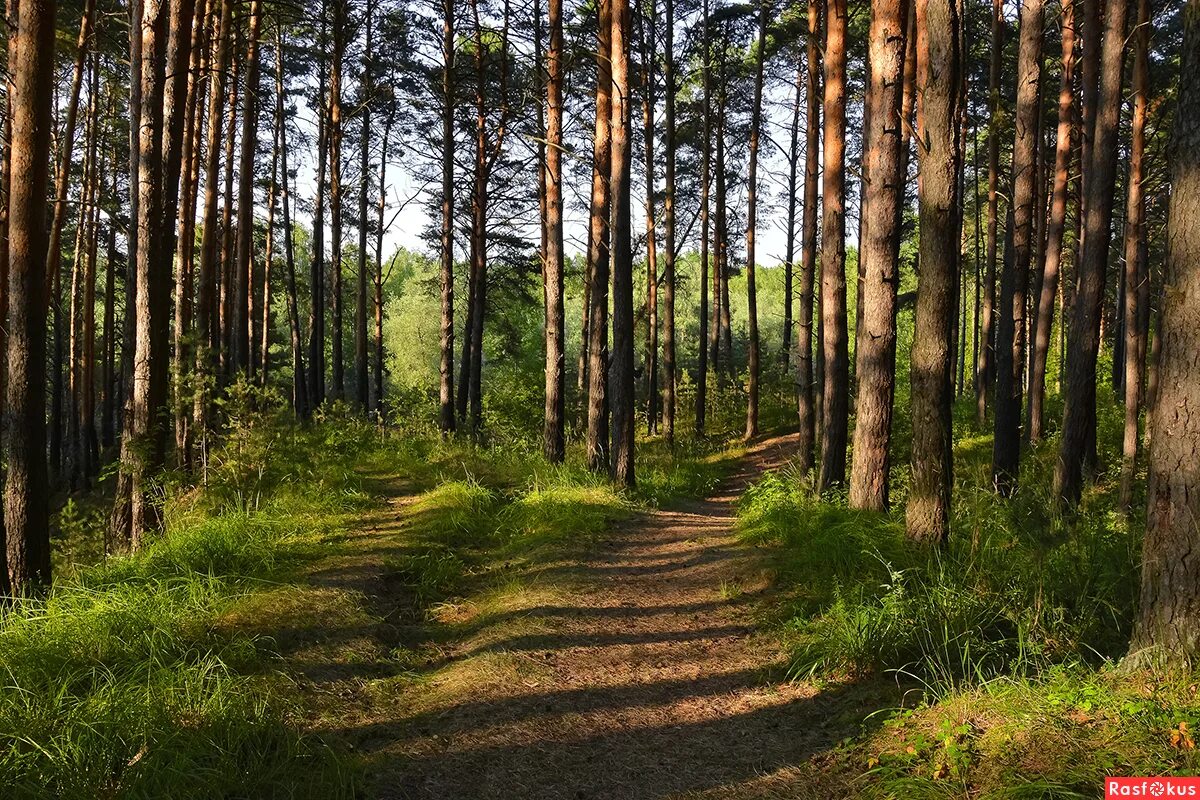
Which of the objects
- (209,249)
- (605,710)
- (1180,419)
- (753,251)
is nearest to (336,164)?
(209,249)

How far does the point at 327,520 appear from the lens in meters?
7.69

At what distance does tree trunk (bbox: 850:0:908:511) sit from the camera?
23.0 ft

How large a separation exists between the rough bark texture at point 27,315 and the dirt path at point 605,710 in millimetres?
3899

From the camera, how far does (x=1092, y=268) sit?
31.8 ft

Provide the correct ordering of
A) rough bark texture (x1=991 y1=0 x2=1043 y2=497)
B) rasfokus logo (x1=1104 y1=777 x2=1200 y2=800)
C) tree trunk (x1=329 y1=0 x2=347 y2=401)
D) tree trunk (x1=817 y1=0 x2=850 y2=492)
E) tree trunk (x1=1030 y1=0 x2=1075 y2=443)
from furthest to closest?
1. tree trunk (x1=329 y1=0 x2=347 y2=401)
2. tree trunk (x1=1030 y1=0 x2=1075 y2=443)
3. tree trunk (x1=817 y1=0 x2=850 y2=492)
4. rough bark texture (x1=991 y1=0 x2=1043 y2=497)
5. rasfokus logo (x1=1104 y1=777 x2=1200 y2=800)

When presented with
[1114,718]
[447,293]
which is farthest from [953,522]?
[447,293]

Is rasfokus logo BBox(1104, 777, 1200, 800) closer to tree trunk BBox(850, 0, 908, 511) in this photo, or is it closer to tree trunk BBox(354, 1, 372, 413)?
tree trunk BBox(850, 0, 908, 511)

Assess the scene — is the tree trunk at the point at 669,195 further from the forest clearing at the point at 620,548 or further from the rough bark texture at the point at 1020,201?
the rough bark texture at the point at 1020,201

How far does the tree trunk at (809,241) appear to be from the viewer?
529 inches

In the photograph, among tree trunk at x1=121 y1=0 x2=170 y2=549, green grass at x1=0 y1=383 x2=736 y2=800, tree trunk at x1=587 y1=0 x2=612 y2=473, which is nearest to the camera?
green grass at x1=0 y1=383 x2=736 y2=800

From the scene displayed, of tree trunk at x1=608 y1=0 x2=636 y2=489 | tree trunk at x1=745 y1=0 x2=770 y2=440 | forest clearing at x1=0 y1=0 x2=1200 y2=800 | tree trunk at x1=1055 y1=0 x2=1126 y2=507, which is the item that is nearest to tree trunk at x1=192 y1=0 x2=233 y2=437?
forest clearing at x1=0 y1=0 x2=1200 y2=800

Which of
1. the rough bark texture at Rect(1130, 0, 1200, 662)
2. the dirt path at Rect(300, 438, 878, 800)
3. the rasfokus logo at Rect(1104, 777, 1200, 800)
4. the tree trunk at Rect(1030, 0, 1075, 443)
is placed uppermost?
the tree trunk at Rect(1030, 0, 1075, 443)

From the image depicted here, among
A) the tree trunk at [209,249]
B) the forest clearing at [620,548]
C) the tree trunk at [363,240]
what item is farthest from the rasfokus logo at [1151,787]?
the tree trunk at [363,240]

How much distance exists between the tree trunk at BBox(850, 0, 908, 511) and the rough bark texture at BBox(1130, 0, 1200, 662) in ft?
11.4
